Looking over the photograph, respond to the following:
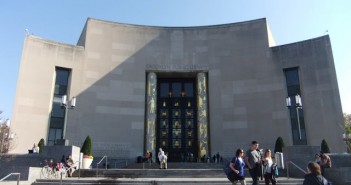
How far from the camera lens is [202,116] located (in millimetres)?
27656

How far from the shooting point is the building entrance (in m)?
27.9

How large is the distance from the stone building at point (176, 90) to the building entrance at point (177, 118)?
0.09m

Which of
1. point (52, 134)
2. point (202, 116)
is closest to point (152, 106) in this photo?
point (202, 116)

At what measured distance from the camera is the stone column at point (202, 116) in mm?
26828

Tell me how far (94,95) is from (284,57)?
16.3 metres

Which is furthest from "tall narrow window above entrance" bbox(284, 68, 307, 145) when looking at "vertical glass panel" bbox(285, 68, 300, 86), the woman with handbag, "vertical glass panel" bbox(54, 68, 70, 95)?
"vertical glass panel" bbox(54, 68, 70, 95)

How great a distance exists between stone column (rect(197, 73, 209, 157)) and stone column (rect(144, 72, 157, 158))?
149 inches

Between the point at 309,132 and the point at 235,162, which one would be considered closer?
the point at 235,162

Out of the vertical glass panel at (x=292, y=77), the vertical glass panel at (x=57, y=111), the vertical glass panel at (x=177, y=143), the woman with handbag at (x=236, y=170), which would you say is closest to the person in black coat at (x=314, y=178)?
the woman with handbag at (x=236, y=170)

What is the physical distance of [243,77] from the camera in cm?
2795

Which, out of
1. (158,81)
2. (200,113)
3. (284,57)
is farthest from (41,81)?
(284,57)

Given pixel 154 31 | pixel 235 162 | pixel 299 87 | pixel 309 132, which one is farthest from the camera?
pixel 154 31

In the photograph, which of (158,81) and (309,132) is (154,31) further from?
(309,132)

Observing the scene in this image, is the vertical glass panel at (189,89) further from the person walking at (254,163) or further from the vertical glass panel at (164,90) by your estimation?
the person walking at (254,163)
